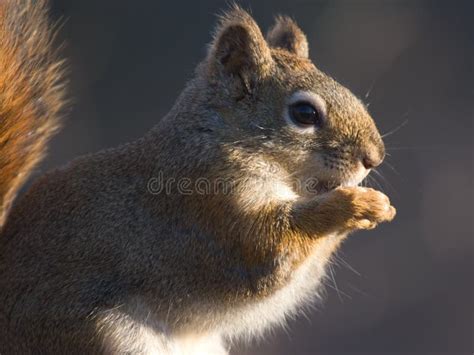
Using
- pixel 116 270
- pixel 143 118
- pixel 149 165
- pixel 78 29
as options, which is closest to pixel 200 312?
pixel 116 270

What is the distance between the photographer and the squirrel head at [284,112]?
4.50ft

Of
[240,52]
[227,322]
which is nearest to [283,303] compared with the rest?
[227,322]

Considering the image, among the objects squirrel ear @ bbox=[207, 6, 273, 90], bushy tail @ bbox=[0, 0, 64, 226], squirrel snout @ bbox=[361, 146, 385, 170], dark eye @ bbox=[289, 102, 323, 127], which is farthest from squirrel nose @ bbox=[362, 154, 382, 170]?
bushy tail @ bbox=[0, 0, 64, 226]

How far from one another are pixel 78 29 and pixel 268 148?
2047 mm

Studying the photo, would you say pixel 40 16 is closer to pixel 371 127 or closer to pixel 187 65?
pixel 371 127

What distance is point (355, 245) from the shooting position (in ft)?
9.37

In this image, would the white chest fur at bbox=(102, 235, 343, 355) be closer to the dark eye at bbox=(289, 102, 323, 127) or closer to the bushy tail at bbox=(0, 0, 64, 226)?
the dark eye at bbox=(289, 102, 323, 127)

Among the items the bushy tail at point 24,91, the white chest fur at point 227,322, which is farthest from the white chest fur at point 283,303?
the bushy tail at point 24,91

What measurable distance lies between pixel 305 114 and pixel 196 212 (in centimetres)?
26

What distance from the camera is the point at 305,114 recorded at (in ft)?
4.57

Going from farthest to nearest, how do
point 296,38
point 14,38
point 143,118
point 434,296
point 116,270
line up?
point 143,118 → point 434,296 → point 296,38 → point 14,38 → point 116,270

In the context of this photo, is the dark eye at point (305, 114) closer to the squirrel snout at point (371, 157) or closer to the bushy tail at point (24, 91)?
the squirrel snout at point (371, 157)

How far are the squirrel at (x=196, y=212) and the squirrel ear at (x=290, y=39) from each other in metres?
0.15

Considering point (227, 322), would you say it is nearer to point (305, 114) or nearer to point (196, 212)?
point (196, 212)
